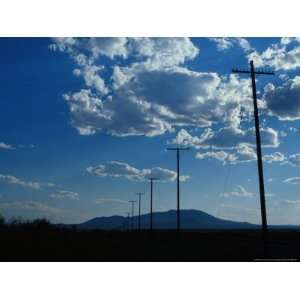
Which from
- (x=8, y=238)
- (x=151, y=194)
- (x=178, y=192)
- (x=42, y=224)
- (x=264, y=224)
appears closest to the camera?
(x=264, y=224)

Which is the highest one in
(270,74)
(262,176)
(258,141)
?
(270,74)

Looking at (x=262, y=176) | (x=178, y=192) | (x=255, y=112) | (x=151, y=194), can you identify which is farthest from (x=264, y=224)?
(x=151, y=194)

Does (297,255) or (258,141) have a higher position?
(258,141)

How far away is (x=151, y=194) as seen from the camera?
70188 mm

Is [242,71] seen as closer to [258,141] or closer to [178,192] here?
[258,141]

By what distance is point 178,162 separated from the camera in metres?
45.9

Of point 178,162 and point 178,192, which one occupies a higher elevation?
point 178,162

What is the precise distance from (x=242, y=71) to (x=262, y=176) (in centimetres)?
629
